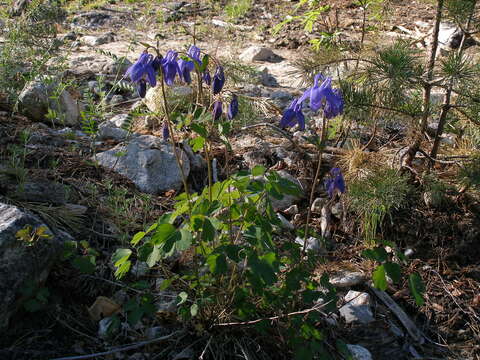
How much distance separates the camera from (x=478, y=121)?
117 inches

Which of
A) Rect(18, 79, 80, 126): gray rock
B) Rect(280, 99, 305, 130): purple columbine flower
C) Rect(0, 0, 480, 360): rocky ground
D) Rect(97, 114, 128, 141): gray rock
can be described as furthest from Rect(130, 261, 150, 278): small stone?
Rect(18, 79, 80, 126): gray rock

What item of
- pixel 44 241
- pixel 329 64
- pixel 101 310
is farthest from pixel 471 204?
pixel 44 241

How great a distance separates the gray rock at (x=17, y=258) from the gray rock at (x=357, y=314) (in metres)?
1.61

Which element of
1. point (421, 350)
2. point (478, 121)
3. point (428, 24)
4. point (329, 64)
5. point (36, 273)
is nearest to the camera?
point (36, 273)

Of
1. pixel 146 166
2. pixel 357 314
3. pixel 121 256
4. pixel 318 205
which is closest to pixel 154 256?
pixel 121 256

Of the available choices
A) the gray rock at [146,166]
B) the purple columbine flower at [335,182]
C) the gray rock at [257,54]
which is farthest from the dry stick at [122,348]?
the gray rock at [257,54]

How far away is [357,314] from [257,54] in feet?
15.0

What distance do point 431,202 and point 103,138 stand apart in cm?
259

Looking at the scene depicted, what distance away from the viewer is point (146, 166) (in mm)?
3406

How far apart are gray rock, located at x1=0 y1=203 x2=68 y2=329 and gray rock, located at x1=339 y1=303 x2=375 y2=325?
1.61m

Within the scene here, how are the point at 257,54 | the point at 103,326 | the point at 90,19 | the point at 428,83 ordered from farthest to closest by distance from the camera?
1. the point at 90,19
2. the point at 257,54
3. the point at 428,83
4. the point at 103,326

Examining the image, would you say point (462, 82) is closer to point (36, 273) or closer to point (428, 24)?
point (36, 273)

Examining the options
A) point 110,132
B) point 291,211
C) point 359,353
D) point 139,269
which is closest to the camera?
point 359,353

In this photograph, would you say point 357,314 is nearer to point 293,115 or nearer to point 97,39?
point 293,115
